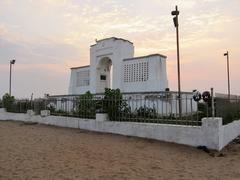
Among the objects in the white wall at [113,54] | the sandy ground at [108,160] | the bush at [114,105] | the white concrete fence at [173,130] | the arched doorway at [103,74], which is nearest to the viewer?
the sandy ground at [108,160]

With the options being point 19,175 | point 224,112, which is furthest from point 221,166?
point 19,175

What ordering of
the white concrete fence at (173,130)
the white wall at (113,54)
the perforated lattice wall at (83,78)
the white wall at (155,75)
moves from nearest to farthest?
the white concrete fence at (173,130), the white wall at (155,75), the white wall at (113,54), the perforated lattice wall at (83,78)

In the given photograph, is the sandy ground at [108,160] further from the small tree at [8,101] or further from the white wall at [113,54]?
the white wall at [113,54]

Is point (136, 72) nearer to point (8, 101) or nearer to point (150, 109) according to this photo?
point (150, 109)

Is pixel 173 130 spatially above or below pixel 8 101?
below

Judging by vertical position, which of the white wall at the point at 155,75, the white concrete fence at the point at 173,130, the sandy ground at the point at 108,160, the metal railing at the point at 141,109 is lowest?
the sandy ground at the point at 108,160

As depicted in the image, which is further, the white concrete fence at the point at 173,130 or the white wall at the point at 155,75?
the white wall at the point at 155,75

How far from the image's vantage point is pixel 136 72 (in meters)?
18.8


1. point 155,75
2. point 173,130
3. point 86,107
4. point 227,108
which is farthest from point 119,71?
point 173,130

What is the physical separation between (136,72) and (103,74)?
14.7 feet

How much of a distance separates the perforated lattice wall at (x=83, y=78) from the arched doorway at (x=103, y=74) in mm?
1376

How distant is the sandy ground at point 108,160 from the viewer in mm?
5613

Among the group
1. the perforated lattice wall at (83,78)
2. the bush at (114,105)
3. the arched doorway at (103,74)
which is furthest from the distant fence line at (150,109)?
the perforated lattice wall at (83,78)

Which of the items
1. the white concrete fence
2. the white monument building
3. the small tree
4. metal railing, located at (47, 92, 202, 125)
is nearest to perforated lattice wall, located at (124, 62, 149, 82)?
the white monument building
